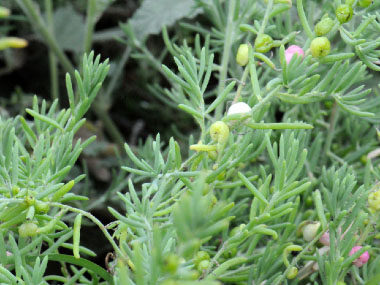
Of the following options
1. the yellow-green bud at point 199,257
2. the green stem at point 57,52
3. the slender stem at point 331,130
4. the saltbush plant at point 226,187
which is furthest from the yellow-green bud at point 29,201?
the green stem at point 57,52

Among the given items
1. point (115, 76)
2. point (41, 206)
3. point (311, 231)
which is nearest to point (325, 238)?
point (311, 231)

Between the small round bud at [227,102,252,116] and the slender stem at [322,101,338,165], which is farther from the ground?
the small round bud at [227,102,252,116]

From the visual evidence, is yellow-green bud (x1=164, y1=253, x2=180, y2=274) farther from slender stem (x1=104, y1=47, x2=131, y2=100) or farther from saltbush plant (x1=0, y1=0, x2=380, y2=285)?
slender stem (x1=104, y1=47, x2=131, y2=100)

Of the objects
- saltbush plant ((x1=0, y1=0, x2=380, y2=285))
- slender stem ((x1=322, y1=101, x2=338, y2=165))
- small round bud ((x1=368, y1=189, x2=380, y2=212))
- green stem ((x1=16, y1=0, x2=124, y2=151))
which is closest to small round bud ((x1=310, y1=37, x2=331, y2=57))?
saltbush plant ((x1=0, y1=0, x2=380, y2=285))

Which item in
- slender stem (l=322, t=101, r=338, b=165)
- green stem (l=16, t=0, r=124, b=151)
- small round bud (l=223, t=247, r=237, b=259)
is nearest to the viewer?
small round bud (l=223, t=247, r=237, b=259)

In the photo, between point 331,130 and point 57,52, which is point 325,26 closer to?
point 331,130

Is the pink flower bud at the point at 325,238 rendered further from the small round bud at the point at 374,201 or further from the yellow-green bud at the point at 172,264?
the yellow-green bud at the point at 172,264

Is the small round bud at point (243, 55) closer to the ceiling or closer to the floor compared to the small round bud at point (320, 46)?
closer to the floor
